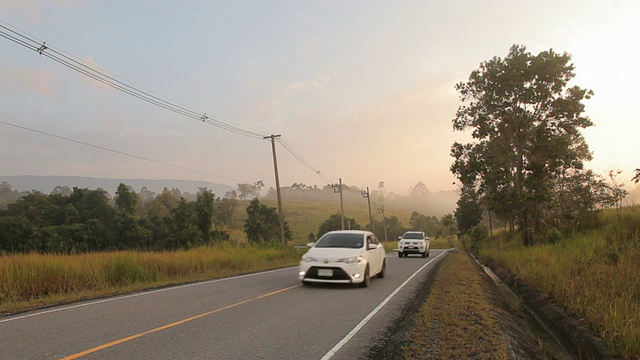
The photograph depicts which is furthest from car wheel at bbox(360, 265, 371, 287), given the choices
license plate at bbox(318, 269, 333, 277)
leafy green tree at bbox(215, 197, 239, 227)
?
leafy green tree at bbox(215, 197, 239, 227)

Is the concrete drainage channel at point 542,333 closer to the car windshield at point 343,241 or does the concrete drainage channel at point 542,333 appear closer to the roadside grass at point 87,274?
the car windshield at point 343,241

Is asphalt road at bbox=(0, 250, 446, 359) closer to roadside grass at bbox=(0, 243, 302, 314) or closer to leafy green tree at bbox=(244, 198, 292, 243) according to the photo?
roadside grass at bbox=(0, 243, 302, 314)

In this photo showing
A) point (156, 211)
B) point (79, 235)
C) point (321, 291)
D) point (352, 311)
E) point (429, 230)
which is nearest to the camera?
point (352, 311)

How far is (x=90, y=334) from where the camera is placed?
6125 mm

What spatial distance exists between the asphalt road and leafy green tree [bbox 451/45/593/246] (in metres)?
17.7

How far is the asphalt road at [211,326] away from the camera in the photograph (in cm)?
530

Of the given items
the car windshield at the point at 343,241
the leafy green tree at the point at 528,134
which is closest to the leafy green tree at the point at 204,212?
the leafy green tree at the point at 528,134

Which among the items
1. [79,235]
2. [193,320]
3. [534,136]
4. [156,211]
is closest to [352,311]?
[193,320]

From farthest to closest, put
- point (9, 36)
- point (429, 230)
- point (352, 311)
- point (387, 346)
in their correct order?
1. point (429, 230)
2. point (9, 36)
3. point (352, 311)
4. point (387, 346)

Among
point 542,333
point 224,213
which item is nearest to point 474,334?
point 542,333

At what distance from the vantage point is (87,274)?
12.0 m

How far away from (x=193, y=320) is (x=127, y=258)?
26.4ft

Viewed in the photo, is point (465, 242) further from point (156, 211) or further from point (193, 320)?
point (156, 211)

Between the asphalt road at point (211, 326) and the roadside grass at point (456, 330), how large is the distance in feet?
1.85
